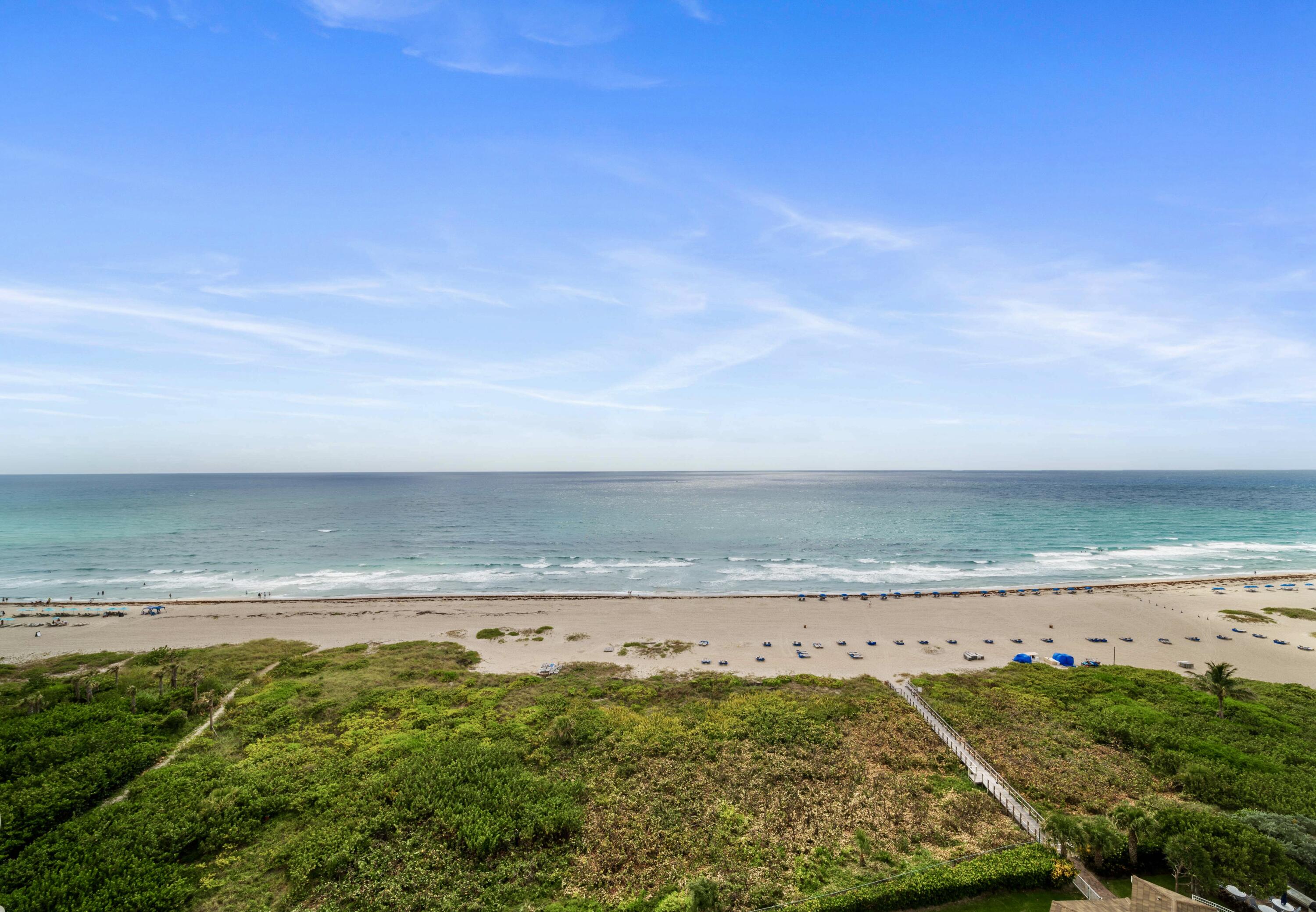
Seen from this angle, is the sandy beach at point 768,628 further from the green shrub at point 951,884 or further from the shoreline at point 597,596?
the green shrub at point 951,884

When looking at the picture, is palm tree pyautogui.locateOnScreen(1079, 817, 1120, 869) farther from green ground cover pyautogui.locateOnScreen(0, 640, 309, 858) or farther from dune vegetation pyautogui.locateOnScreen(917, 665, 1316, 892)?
green ground cover pyautogui.locateOnScreen(0, 640, 309, 858)

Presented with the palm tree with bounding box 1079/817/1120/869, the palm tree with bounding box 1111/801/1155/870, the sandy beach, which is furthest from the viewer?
the sandy beach

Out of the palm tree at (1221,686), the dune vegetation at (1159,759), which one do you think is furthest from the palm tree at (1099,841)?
the palm tree at (1221,686)

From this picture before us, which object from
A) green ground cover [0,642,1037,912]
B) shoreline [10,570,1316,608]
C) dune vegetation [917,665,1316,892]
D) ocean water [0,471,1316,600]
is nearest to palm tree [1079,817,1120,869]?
dune vegetation [917,665,1316,892]

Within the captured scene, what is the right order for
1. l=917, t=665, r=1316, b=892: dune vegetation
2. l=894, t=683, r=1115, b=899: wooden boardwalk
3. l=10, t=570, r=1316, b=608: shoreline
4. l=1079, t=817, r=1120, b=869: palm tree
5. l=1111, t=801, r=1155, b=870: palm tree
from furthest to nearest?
l=10, t=570, r=1316, b=608: shoreline
l=1111, t=801, r=1155, b=870: palm tree
l=1079, t=817, r=1120, b=869: palm tree
l=894, t=683, r=1115, b=899: wooden boardwalk
l=917, t=665, r=1316, b=892: dune vegetation

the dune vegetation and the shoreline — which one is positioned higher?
the dune vegetation

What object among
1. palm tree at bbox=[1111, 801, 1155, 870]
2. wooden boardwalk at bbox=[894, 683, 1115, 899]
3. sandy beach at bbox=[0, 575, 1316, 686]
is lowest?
sandy beach at bbox=[0, 575, 1316, 686]

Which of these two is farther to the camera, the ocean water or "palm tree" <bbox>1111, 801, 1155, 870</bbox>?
the ocean water
